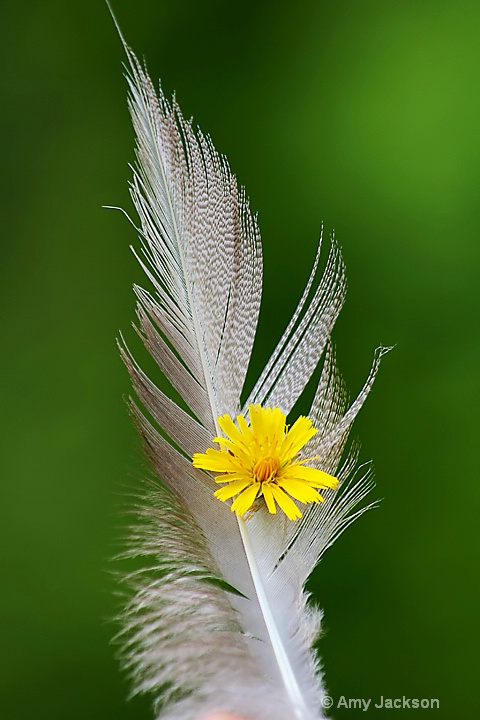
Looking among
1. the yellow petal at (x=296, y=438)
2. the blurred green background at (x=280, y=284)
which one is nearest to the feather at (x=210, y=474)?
the yellow petal at (x=296, y=438)

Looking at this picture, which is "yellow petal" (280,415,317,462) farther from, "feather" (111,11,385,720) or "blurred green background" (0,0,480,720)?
"blurred green background" (0,0,480,720)

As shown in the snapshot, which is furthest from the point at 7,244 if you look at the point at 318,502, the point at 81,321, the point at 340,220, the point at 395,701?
the point at 395,701

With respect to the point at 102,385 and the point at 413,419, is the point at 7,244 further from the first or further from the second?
the point at 413,419

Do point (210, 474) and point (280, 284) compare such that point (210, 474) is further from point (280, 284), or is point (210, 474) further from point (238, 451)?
point (280, 284)

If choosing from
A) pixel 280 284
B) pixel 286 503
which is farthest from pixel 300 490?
pixel 280 284

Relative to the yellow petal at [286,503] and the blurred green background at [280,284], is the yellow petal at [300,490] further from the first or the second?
the blurred green background at [280,284]

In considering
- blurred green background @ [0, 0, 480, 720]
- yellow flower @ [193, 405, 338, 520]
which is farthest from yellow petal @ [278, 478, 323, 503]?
blurred green background @ [0, 0, 480, 720]
